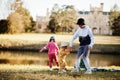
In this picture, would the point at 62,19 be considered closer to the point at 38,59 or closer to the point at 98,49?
the point at 98,49

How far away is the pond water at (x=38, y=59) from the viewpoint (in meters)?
13.8

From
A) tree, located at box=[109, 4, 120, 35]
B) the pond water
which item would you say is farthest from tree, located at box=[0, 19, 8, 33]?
tree, located at box=[109, 4, 120, 35]

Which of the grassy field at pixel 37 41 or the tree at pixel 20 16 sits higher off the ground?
the tree at pixel 20 16

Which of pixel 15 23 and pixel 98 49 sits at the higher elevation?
pixel 15 23

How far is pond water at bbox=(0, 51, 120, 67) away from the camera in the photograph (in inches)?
544

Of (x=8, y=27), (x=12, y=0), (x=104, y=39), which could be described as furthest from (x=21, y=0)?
(x=104, y=39)

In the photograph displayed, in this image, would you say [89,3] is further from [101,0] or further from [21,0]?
[21,0]

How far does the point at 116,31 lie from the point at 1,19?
224 inches

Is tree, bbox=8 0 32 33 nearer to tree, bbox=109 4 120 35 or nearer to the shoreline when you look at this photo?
the shoreline

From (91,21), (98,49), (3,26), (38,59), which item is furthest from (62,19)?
(3,26)

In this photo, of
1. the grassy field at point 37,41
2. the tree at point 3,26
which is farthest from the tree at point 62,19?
the tree at point 3,26

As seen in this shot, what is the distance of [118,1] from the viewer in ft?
45.4

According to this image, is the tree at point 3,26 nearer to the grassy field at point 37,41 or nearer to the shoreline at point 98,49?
the grassy field at point 37,41

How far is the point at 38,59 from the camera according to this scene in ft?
48.0
